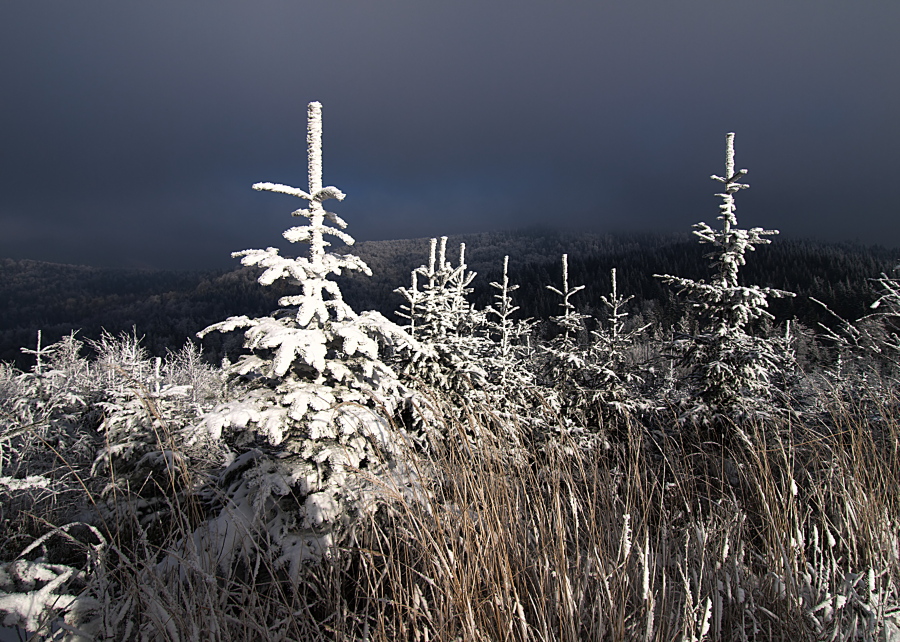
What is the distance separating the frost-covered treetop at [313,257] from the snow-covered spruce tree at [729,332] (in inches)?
304

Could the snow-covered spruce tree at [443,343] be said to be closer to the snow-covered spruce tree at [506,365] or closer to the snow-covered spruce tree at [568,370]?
the snow-covered spruce tree at [506,365]

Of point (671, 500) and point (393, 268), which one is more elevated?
point (393, 268)

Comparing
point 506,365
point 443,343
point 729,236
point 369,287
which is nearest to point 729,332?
point 729,236

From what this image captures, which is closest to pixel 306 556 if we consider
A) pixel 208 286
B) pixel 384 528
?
pixel 384 528

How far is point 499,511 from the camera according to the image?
2.18 m

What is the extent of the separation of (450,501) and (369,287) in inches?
5929

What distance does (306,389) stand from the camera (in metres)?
4.65

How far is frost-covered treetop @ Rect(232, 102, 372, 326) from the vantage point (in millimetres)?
4785

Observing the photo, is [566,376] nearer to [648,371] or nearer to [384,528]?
[648,371]

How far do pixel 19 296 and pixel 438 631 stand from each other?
200 metres

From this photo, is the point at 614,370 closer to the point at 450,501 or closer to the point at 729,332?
the point at 729,332

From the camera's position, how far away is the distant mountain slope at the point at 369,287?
95500mm

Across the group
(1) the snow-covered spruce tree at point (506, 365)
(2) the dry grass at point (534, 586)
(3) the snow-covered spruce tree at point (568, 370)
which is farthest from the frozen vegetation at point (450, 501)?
(3) the snow-covered spruce tree at point (568, 370)

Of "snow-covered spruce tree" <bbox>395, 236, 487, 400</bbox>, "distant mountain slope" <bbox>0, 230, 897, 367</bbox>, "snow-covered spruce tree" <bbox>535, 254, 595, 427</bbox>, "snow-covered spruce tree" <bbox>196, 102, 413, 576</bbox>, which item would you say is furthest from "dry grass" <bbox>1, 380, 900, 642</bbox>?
"distant mountain slope" <bbox>0, 230, 897, 367</bbox>
